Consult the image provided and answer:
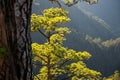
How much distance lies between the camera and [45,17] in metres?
14.2

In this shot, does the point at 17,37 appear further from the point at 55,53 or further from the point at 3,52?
the point at 55,53

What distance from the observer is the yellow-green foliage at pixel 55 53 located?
13.7 meters

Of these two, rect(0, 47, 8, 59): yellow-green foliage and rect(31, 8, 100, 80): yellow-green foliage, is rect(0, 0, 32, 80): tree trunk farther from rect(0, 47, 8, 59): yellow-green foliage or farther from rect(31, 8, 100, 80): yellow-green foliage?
rect(31, 8, 100, 80): yellow-green foliage

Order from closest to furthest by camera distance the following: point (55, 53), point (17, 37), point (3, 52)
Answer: point (3, 52)
point (17, 37)
point (55, 53)

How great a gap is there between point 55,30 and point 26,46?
11560mm

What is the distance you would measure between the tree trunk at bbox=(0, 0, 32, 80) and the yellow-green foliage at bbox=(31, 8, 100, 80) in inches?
409

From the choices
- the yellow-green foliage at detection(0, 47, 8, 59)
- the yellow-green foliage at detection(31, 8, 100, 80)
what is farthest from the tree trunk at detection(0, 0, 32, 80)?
the yellow-green foliage at detection(31, 8, 100, 80)

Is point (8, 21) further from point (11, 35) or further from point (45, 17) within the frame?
point (45, 17)

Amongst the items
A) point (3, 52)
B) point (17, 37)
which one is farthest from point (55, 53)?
point (3, 52)

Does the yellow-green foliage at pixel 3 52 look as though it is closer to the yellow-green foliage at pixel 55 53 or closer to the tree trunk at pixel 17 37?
the tree trunk at pixel 17 37

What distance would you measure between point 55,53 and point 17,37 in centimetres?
1064

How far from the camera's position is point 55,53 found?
13570mm

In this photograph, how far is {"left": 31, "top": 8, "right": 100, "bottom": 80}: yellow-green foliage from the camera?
13742 millimetres

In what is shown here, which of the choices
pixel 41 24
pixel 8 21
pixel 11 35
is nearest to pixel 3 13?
pixel 8 21
